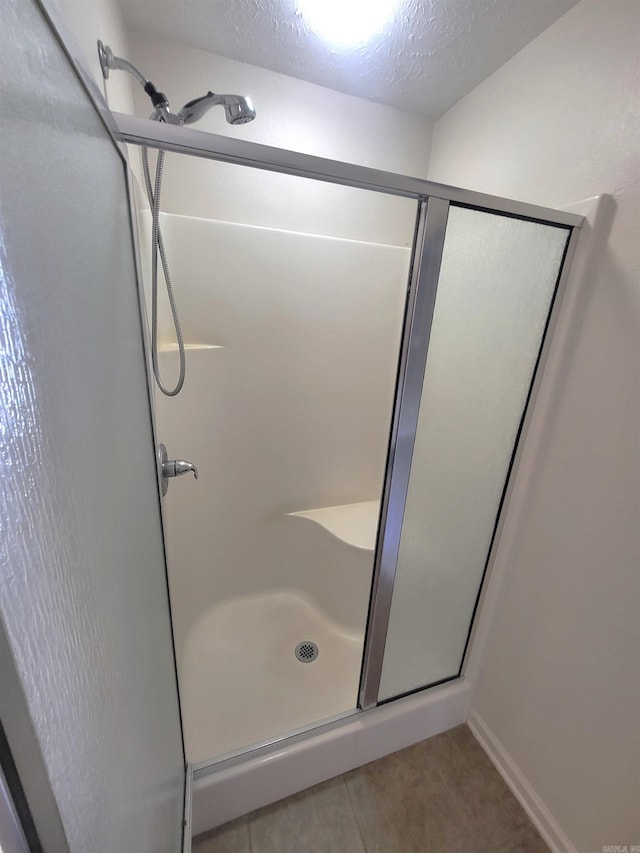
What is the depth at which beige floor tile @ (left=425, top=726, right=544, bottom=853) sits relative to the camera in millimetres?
990

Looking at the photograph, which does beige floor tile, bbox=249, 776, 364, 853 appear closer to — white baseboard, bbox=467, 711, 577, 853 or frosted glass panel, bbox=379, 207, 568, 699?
frosted glass panel, bbox=379, 207, 568, 699

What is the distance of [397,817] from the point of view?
102 centimetres

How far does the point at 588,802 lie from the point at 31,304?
152cm

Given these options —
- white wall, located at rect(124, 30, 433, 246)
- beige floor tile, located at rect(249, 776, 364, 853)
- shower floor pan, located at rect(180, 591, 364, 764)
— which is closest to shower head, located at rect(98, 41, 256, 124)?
white wall, located at rect(124, 30, 433, 246)

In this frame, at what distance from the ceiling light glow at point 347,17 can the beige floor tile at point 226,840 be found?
91.0 inches

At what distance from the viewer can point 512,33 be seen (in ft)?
3.22

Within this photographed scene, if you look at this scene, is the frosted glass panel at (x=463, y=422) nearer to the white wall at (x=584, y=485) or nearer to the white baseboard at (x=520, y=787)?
the white wall at (x=584, y=485)

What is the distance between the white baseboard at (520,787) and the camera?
0.95 metres

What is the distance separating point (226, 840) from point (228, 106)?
6.37 feet

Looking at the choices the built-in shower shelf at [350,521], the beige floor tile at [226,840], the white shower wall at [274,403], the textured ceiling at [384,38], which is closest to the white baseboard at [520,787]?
the white shower wall at [274,403]

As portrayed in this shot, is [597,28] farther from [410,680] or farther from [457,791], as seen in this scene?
[457,791]

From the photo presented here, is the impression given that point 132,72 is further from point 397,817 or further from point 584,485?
point 397,817

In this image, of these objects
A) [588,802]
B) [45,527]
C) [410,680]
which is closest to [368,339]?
[410,680]

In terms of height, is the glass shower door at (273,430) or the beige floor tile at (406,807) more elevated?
the glass shower door at (273,430)
